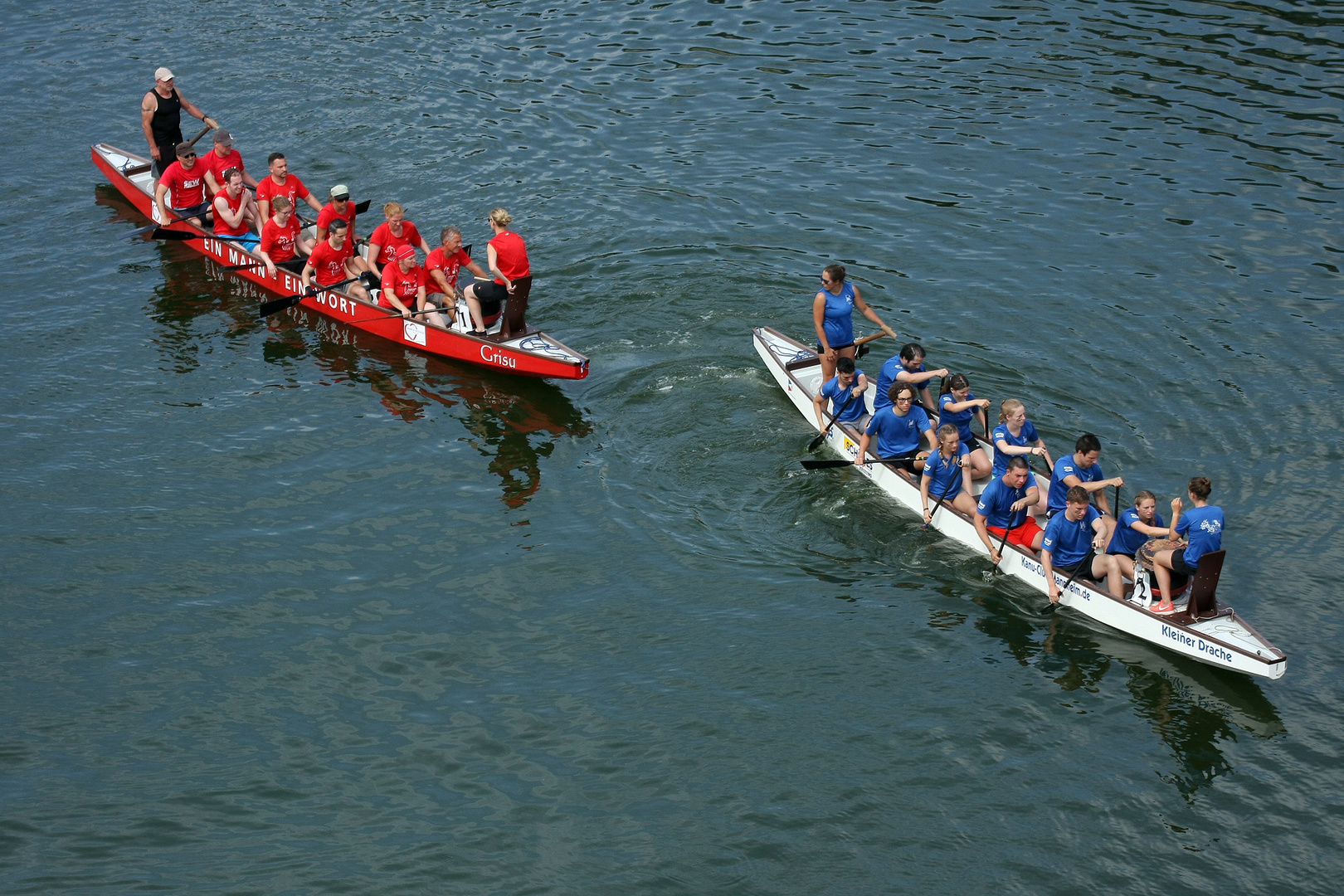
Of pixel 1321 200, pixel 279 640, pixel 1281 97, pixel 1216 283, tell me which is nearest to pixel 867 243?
pixel 1216 283

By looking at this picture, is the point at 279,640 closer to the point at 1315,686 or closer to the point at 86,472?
the point at 86,472

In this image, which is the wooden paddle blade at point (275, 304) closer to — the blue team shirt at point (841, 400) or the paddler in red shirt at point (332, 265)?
the paddler in red shirt at point (332, 265)

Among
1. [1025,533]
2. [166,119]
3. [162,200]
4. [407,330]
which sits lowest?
[1025,533]

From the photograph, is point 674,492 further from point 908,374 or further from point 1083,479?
point 1083,479

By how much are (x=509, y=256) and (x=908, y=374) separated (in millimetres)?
6529

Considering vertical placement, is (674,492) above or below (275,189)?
below

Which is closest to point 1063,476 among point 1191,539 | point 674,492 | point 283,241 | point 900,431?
point 1191,539

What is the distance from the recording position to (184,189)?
2244 cm

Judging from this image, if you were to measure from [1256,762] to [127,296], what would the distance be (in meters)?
19.3

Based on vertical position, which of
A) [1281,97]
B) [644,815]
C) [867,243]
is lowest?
[644,815]

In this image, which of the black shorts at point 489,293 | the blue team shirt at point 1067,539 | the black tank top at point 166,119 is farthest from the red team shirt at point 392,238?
the blue team shirt at point 1067,539

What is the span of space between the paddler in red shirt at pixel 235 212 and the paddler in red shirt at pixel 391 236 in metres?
3.31

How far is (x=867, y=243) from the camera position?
22.3 m

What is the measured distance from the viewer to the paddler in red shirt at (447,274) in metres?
18.9
